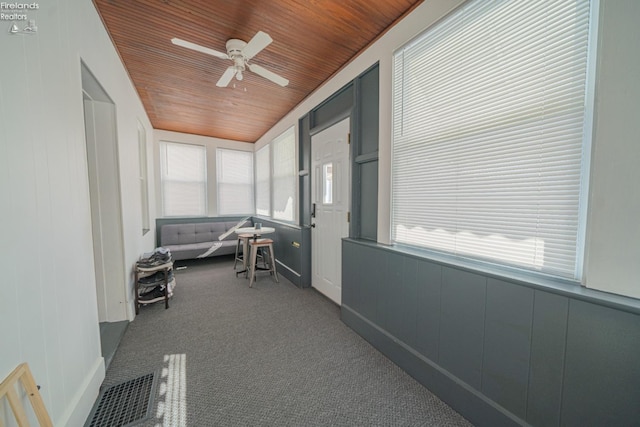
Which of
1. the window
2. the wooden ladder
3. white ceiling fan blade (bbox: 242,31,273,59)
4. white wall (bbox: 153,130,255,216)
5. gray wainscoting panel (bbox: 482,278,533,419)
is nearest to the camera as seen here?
the wooden ladder

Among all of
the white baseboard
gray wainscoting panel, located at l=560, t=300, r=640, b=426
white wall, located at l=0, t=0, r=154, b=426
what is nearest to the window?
white wall, located at l=0, t=0, r=154, b=426

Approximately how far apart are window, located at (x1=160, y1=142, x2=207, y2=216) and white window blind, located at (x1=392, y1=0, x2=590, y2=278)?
5042 mm

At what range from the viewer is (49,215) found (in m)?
1.16

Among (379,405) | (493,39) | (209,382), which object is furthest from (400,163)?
(209,382)

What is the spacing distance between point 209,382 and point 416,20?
3.19m

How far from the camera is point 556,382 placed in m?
1.08

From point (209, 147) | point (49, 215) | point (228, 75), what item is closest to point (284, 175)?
point (228, 75)

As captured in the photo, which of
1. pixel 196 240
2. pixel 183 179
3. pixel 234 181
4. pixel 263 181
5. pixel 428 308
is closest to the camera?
pixel 428 308

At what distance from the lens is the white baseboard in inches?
49.0

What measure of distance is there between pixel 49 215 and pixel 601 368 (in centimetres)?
263

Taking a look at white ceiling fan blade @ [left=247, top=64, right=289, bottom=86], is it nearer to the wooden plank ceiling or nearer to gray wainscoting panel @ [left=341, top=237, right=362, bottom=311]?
the wooden plank ceiling

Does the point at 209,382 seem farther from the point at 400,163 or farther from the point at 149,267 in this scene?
the point at 400,163

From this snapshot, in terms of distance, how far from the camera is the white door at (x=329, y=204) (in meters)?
2.83

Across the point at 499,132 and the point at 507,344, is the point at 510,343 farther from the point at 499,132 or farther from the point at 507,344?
the point at 499,132
